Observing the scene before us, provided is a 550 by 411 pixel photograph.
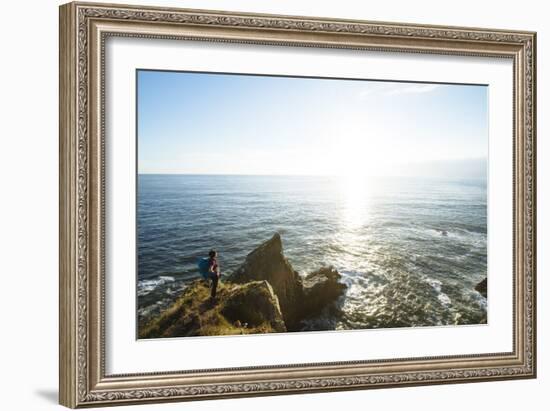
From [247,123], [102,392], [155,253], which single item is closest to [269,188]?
[247,123]

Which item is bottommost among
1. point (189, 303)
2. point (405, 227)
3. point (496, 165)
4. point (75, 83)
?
point (189, 303)

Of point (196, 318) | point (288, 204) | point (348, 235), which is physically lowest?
point (196, 318)

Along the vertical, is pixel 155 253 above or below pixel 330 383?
above

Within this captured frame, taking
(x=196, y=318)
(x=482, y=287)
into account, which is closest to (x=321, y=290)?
(x=196, y=318)

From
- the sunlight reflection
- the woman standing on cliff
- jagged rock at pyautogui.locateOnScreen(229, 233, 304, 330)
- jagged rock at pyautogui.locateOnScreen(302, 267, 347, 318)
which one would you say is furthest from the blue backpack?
the sunlight reflection

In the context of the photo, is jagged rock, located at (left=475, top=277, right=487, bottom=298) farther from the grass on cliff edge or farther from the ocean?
the grass on cliff edge

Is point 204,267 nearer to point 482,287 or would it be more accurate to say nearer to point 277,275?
point 277,275

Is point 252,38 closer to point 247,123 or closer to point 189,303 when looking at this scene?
point 247,123
